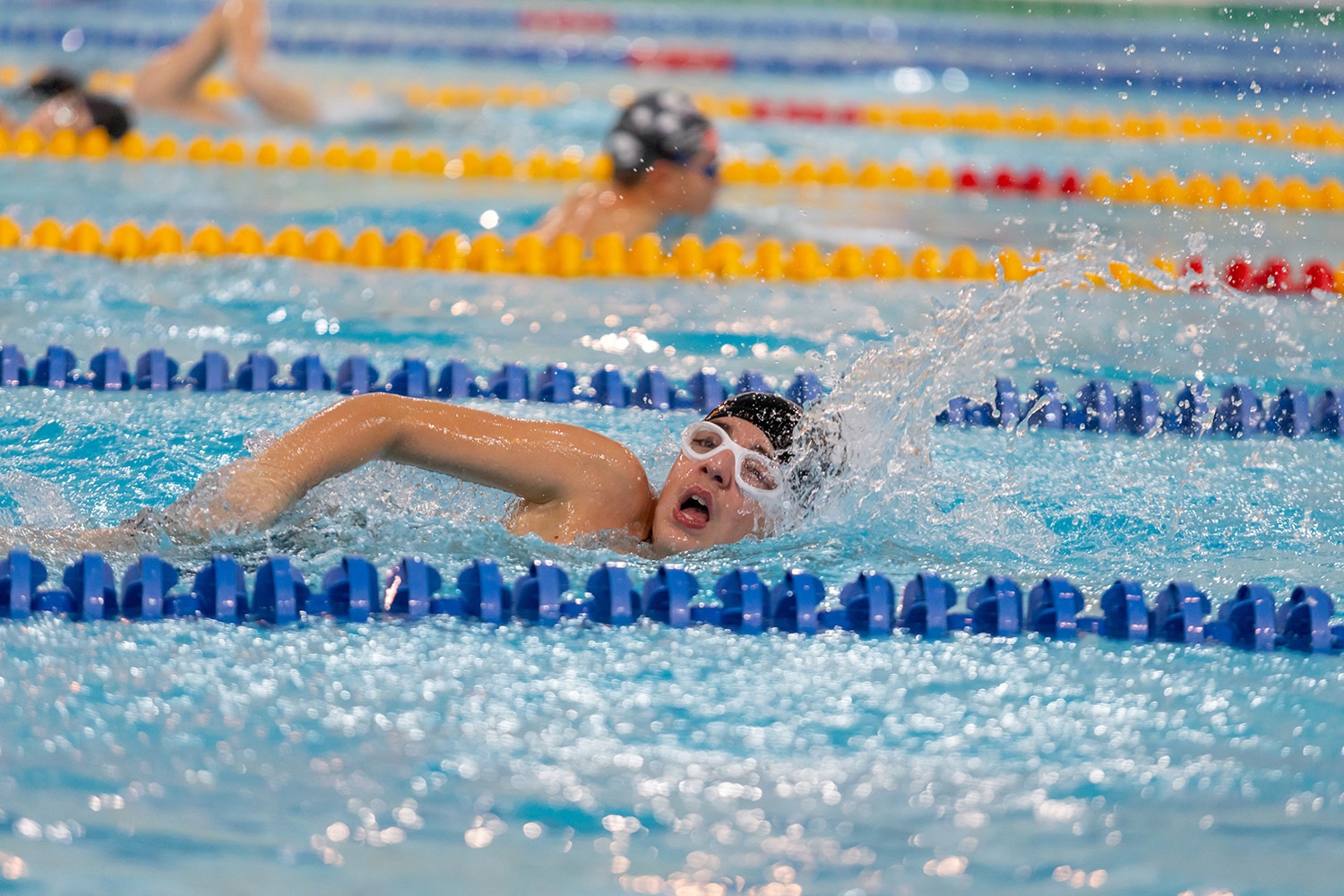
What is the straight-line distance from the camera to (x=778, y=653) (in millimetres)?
2492

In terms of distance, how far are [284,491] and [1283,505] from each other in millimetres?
2074

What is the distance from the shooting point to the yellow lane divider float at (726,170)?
606cm

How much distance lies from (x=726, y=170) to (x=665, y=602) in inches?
167

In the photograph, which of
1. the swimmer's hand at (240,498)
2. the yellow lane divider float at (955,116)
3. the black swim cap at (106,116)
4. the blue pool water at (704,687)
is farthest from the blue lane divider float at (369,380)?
the yellow lane divider float at (955,116)

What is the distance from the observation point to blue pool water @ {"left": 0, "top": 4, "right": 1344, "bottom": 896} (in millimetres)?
1938

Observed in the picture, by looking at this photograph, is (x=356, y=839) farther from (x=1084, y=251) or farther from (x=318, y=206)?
(x=318, y=206)

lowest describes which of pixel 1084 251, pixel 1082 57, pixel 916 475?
pixel 916 475

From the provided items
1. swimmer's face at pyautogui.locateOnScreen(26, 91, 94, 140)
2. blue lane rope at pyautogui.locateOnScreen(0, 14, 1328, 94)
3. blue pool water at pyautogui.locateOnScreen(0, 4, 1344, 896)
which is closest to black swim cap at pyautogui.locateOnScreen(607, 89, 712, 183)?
blue pool water at pyautogui.locateOnScreen(0, 4, 1344, 896)

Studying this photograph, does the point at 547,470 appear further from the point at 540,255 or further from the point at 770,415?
the point at 540,255

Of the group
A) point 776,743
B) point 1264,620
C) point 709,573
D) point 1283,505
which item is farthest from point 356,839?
point 1283,505

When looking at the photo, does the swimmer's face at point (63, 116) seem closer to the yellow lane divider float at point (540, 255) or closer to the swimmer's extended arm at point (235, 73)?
the swimmer's extended arm at point (235, 73)

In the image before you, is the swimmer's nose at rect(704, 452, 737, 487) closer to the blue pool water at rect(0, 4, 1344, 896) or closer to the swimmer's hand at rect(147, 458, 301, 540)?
the blue pool water at rect(0, 4, 1344, 896)

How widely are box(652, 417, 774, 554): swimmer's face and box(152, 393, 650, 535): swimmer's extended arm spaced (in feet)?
0.27

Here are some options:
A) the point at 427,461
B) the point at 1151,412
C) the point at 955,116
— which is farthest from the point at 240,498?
the point at 955,116
